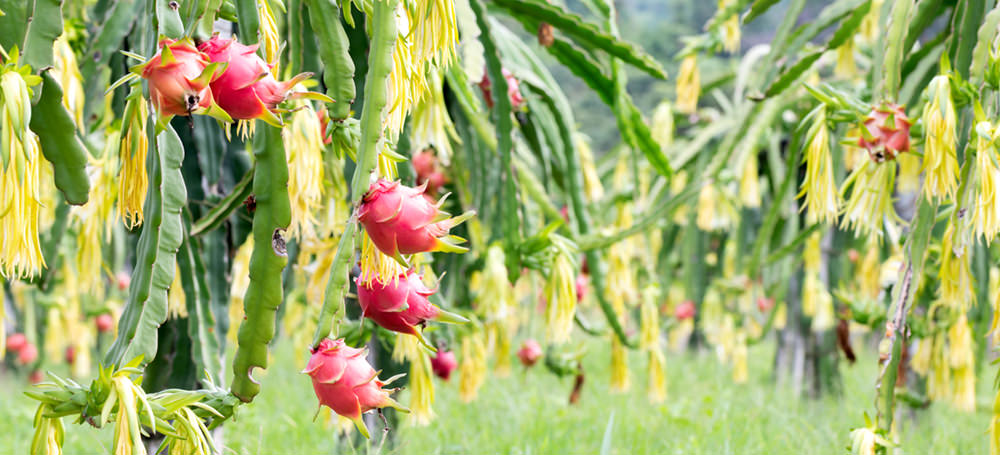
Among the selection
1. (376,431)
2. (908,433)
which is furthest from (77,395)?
(908,433)

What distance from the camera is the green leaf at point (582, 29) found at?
60.7 inches

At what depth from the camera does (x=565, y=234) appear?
1765 mm

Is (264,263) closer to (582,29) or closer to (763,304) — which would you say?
(582,29)

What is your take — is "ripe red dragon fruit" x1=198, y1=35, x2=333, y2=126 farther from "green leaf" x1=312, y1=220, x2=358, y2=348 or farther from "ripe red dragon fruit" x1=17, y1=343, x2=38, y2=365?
"ripe red dragon fruit" x1=17, y1=343, x2=38, y2=365

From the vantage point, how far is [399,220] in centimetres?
59

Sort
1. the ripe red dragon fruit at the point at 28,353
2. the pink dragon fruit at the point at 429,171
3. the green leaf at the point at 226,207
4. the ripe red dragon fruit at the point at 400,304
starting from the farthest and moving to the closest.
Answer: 1. the ripe red dragon fruit at the point at 28,353
2. the pink dragon fruit at the point at 429,171
3. the green leaf at the point at 226,207
4. the ripe red dragon fruit at the point at 400,304

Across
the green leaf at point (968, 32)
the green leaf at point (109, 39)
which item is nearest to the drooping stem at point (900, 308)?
the green leaf at point (968, 32)

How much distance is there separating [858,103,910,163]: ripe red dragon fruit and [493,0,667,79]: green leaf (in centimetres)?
53

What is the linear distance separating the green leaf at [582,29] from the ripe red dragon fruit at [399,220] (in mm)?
1005

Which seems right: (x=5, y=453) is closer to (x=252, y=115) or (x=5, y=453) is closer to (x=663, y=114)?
(x=252, y=115)

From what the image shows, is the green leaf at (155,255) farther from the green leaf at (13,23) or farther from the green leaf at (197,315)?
the green leaf at (197,315)

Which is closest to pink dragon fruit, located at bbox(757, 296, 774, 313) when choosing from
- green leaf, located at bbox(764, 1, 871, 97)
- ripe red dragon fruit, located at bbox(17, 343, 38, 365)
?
green leaf, located at bbox(764, 1, 871, 97)

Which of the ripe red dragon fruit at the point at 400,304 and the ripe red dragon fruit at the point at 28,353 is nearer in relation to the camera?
the ripe red dragon fruit at the point at 400,304

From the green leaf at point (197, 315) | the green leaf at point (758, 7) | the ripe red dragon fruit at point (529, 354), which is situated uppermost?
the green leaf at point (758, 7)
